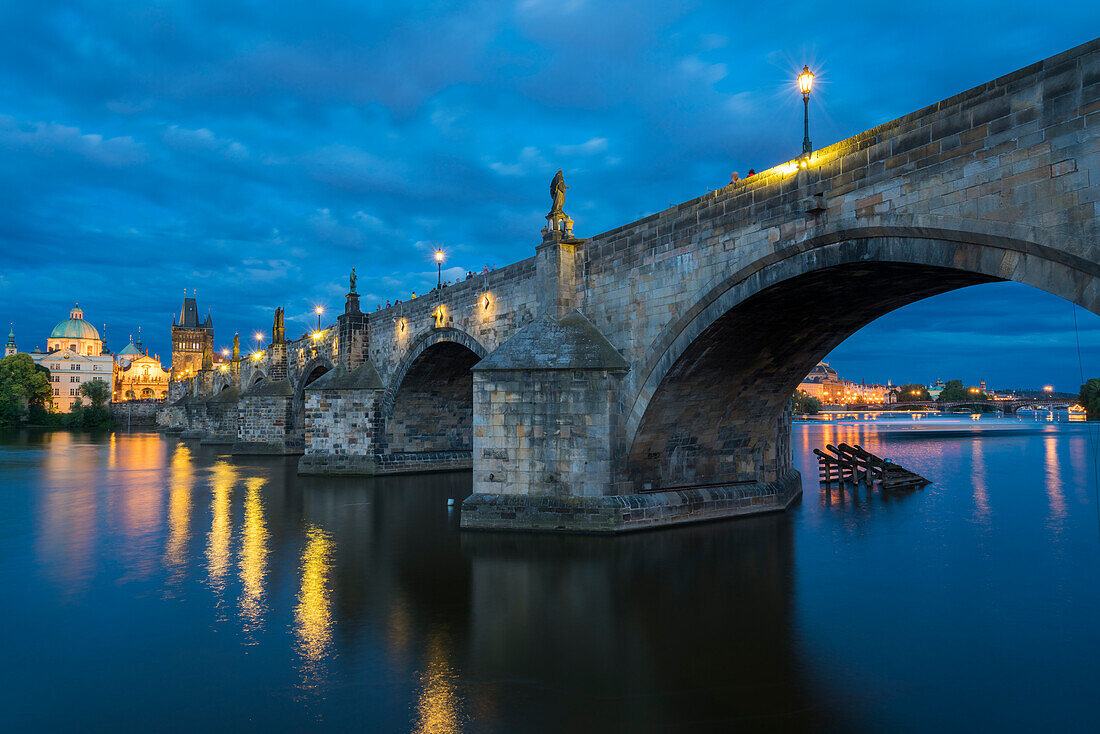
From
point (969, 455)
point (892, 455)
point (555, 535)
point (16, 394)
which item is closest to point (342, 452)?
point (555, 535)

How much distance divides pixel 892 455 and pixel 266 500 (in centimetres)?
3601

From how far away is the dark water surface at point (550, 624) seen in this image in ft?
21.7

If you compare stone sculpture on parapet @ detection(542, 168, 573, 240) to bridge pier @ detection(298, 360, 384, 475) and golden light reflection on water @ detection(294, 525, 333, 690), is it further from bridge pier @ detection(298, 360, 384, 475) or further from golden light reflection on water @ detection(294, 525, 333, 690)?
bridge pier @ detection(298, 360, 384, 475)

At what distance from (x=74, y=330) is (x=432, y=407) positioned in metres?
141

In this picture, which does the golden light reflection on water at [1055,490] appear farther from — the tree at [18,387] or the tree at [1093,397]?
the tree at [18,387]

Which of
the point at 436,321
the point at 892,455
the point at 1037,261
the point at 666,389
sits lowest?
the point at 892,455

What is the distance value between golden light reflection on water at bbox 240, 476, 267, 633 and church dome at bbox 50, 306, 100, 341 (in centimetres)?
14300

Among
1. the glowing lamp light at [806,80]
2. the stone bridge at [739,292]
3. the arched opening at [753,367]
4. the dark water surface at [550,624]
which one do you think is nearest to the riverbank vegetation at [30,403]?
the dark water surface at [550,624]

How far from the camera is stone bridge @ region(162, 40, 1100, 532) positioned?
7676 millimetres

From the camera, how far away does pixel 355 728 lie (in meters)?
6.24

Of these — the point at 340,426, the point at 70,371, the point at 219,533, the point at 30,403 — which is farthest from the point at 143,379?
the point at 219,533

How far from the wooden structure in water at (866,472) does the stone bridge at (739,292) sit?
6.12 meters

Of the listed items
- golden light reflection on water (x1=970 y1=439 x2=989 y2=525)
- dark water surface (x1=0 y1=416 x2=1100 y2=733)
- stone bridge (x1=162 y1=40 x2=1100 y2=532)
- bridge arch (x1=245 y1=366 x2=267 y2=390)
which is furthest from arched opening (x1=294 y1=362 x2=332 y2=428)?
golden light reflection on water (x1=970 y1=439 x2=989 y2=525)

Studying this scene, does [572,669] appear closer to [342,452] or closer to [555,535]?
[555,535]
